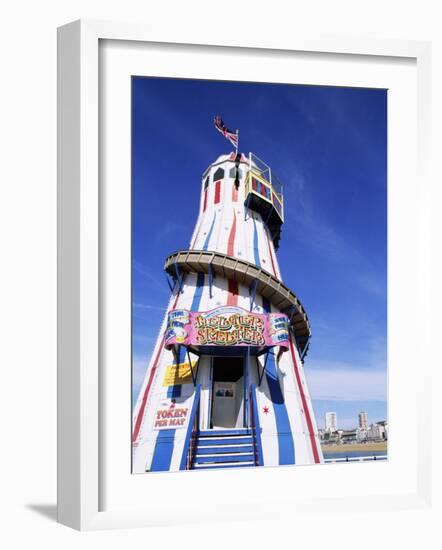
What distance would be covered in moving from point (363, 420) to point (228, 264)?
271 centimetres

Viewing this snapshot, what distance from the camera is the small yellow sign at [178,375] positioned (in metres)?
7.57

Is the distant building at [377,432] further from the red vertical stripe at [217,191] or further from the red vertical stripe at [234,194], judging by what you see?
the red vertical stripe at [234,194]

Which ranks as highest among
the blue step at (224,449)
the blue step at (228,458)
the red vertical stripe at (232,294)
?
the red vertical stripe at (232,294)

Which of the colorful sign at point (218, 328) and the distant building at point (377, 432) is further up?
the colorful sign at point (218, 328)

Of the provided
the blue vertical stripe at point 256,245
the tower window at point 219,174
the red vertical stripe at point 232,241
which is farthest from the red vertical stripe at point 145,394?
the tower window at point 219,174

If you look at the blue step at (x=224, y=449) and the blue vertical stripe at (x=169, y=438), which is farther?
the blue step at (x=224, y=449)

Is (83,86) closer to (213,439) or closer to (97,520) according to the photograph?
(97,520)

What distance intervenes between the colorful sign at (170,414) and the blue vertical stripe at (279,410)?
3.68ft

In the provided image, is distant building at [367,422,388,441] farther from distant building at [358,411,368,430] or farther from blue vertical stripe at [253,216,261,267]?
blue vertical stripe at [253,216,261,267]

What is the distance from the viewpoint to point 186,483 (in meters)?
5.70

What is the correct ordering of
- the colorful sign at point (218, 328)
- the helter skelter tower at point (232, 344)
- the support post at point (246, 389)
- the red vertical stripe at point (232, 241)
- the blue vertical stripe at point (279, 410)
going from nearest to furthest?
the blue vertical stripe at point (279, 410) → the helter skelter tower at point (232, 344) → the colorful sign at point (218, 328) → the support post at point (246, 389) → the red vertical stripe at point (232, 241)

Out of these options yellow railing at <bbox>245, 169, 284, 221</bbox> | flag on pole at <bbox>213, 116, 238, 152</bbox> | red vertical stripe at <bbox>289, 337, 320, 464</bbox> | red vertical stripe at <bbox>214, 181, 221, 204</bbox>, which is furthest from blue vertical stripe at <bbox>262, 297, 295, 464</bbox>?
flag on pole at <bbox>213, 116, 238, 152</bbox>

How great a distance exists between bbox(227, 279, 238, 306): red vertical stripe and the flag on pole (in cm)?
178
